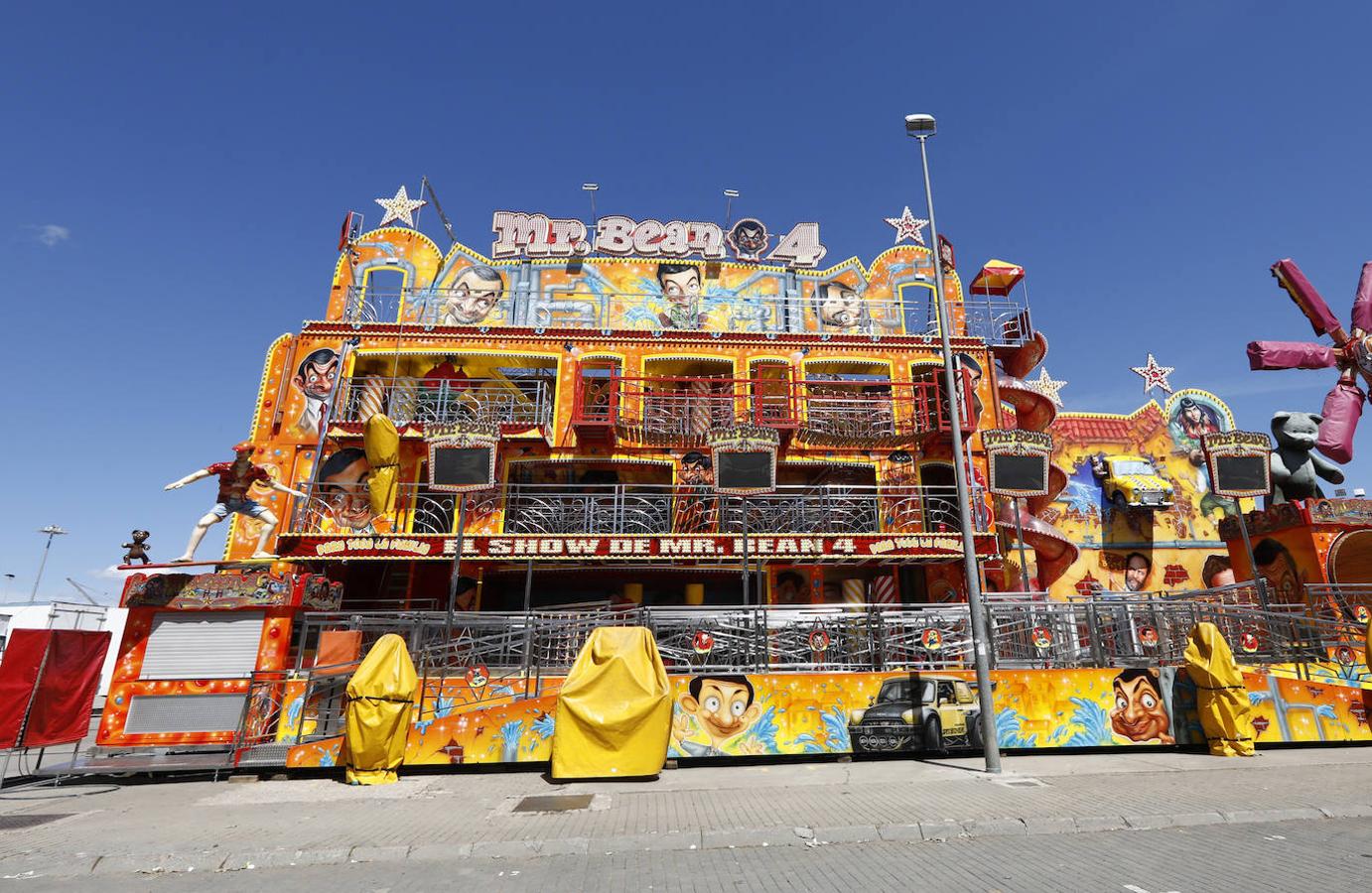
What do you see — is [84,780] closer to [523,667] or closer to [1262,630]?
[523,667]

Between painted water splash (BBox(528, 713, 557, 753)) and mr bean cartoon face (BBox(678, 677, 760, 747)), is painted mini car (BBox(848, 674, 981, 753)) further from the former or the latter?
painted water splash (BBox(528, 713, 557, 753))

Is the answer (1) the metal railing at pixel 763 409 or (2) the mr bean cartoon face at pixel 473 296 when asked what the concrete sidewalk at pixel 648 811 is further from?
(2) the mr bean cartoon face at pixel 473 296

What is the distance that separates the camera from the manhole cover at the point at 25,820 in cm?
810

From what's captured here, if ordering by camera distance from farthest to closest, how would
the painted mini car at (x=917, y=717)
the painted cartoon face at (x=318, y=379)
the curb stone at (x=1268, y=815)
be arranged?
1. the painted cartoon face at (x=318, y=379)
2. the painted mini car at (x=917, y=717)
3. the curb stone at (x=1268, y=815)

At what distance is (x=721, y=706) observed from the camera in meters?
11.4

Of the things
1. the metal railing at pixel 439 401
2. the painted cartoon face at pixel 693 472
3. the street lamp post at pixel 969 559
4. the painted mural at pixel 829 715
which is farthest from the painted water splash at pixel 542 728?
the metal railing at pixel 439 401

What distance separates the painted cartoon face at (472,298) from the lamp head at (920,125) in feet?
50.4

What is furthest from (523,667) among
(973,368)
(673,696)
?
(973,368)

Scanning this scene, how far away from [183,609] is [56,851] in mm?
6083

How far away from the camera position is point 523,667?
11.9 m

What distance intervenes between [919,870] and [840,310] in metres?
20.2

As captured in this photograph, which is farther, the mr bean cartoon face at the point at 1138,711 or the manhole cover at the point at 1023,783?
the mr bean cartoon face at the point at 1138,711

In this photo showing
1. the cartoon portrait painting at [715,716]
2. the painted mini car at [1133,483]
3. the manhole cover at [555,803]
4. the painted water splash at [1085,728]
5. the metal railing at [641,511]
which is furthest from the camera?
the painted mini car at [1133,483]

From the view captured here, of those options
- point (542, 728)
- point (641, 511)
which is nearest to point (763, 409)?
point (641, 511)
